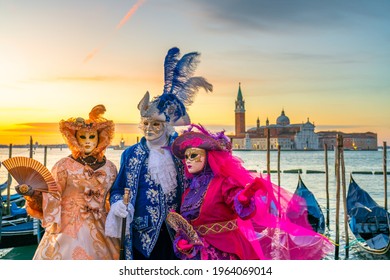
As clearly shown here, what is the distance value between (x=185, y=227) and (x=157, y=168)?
1.45 ft

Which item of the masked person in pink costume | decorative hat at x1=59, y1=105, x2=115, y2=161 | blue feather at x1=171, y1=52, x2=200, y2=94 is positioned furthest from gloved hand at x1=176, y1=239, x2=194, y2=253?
blue feather at x1=171, y1=52, x2=200, y2=94

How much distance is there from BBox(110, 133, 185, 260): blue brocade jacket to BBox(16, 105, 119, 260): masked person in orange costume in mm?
102

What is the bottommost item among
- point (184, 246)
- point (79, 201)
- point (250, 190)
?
point (184, 246)

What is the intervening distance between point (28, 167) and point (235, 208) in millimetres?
1153

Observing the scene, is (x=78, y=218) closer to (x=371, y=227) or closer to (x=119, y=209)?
(x=119, y=209)

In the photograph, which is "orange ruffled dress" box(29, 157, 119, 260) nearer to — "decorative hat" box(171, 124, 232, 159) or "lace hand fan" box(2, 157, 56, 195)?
"lace hand fan" box(2, 157, 56, 195)

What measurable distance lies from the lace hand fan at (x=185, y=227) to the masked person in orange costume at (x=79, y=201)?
470 mm

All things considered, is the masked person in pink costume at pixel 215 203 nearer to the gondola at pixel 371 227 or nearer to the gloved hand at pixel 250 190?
the gloved hand at pixel 250 190

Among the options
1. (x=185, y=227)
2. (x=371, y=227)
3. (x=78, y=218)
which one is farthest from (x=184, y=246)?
(x=371, y=227)

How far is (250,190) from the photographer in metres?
2.58

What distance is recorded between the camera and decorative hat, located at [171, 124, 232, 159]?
9.47 ft

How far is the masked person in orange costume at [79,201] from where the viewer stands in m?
2.98

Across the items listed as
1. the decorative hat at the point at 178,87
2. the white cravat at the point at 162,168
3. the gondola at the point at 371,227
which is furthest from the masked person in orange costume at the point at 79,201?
the gondola at the point at 371,227
